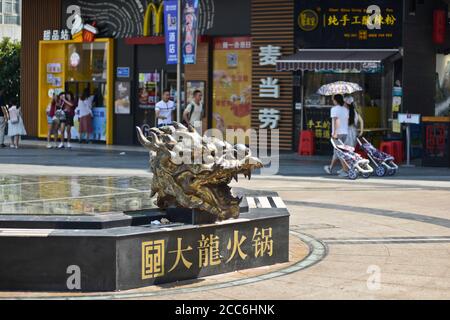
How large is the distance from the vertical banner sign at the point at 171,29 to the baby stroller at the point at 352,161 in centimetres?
752

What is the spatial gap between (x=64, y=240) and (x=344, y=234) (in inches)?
179

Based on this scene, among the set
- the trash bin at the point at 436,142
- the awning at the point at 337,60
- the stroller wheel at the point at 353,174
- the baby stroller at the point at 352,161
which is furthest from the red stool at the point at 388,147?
the stroller wheel at the point at 353,174

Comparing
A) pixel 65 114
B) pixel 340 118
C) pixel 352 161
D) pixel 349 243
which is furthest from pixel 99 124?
pixel 349 243

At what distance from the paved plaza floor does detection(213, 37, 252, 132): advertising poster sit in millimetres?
6280

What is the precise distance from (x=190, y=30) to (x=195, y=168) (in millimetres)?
16215

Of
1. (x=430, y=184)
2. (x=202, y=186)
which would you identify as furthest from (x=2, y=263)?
(x=430, y=184)

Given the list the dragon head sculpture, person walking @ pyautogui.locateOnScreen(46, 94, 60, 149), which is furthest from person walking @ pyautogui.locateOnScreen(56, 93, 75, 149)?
the dragon head sculpture

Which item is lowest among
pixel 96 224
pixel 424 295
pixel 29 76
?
pixel 424 295

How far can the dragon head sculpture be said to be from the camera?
8891 millimetres

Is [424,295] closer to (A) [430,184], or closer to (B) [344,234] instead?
(B) [344,234]

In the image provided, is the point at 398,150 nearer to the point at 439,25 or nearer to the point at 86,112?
the point at 439,25

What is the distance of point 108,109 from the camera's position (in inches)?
1132

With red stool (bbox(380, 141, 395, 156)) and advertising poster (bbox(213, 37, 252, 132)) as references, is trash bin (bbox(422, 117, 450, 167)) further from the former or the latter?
advertising poster (bbox(213, 37, 252, 132))

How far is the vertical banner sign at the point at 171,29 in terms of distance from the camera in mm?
25062
